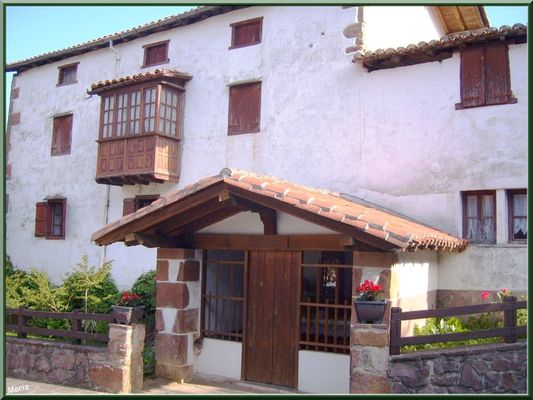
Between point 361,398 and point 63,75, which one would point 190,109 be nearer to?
point 63,75

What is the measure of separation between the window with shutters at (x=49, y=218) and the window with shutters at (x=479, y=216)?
11259 millimetres

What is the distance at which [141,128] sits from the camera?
547 inches

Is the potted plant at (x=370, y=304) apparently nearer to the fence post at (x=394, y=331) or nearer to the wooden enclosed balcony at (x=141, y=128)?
the fence post at (x=394, y=331)

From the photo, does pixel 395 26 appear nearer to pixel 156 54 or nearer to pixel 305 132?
pixel 305 132

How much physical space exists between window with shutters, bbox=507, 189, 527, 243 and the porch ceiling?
134 cm

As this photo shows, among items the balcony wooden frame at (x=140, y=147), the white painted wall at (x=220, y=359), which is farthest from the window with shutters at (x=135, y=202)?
the white painted wall at (x=220, y=359)

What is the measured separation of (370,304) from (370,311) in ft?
0.29

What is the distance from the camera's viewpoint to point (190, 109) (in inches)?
564

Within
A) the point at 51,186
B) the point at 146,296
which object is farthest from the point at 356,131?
the point at 51,186

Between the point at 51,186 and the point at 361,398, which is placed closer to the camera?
the point at 361,398

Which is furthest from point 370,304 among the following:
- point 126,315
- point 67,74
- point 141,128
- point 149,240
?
point 67,74

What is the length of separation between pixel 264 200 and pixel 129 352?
311 centimetres

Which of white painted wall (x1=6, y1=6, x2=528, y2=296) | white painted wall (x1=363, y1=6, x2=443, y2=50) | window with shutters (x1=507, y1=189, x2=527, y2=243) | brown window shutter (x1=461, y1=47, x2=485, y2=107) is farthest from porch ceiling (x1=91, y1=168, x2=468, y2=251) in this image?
white painted wall (x1=363, y1=6, x2=443, y2=50)

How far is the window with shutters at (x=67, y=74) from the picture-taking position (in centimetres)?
1686
